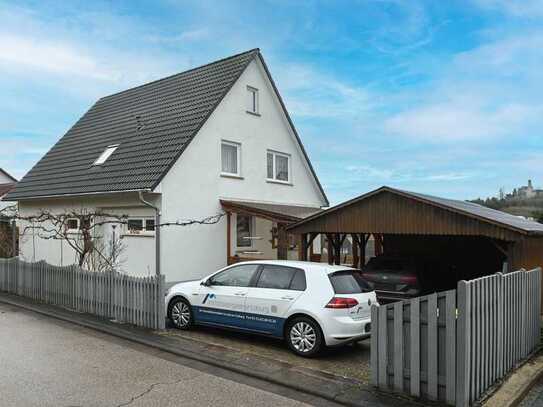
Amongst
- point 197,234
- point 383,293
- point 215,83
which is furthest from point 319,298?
point 215,83

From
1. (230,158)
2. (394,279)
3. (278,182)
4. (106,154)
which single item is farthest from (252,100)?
(394,279)

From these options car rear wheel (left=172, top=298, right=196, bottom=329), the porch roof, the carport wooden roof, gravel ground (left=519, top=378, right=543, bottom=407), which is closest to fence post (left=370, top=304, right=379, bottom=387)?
gravel ground (left=519, top=378, right=543, bottom=407)

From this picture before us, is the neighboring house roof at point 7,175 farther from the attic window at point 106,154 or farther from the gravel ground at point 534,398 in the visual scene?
the gravel ground at point 534,398

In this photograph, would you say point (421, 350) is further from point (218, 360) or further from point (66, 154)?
point (66, 154)

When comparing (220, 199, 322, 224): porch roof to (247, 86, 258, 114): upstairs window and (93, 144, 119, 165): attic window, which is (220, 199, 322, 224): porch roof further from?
(93, 144, 119, 165): attic window

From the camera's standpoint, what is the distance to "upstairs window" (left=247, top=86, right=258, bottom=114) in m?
17.9

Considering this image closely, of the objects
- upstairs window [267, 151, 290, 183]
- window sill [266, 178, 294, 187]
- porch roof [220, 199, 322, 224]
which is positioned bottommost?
porch roof [220, 199, 322, 224]

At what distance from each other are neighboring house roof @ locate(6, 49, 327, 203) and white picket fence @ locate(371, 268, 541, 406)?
915 cm

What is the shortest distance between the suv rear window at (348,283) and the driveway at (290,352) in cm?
105

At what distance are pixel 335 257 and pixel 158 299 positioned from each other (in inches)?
273

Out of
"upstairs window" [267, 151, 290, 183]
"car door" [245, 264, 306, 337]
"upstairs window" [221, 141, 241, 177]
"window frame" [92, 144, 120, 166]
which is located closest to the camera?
"car door" [245, 264, 306, 337]

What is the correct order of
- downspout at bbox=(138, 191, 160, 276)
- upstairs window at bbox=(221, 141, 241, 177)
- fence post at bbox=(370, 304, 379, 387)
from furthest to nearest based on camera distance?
upstairs window at bbox=(221, 141, 241, 177) → downspout at bbox=(138, 191, 160, 276) → fence post at bbox=(370, 304, 379, 387)

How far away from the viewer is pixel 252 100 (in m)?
18.1

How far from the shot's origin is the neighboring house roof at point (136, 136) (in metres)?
14.9
